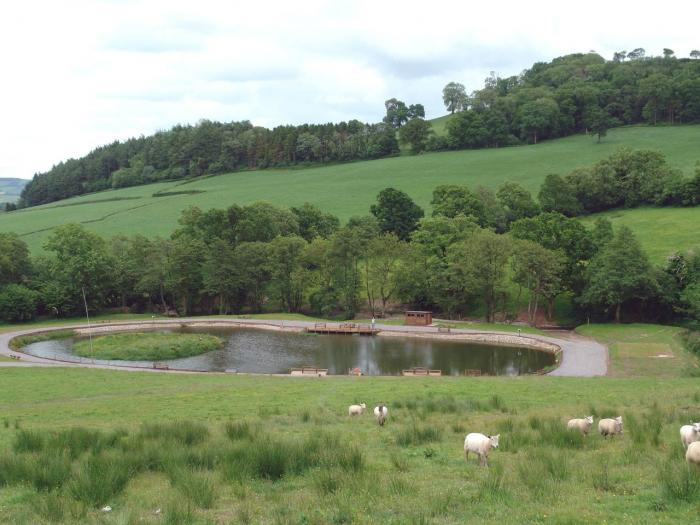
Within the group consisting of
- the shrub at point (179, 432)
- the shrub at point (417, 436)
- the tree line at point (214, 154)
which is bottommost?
the shrub at point (417, 436)

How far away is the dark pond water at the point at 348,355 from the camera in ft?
145

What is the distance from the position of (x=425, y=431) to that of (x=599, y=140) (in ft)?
386

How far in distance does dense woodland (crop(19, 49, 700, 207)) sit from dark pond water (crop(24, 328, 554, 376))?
8541 centimetres

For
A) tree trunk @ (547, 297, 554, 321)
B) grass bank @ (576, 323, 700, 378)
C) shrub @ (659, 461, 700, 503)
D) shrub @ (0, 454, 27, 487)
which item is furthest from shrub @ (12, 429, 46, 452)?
tree trunk @ (547, 297, 554, 321)

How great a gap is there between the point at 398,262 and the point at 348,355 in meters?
22.2

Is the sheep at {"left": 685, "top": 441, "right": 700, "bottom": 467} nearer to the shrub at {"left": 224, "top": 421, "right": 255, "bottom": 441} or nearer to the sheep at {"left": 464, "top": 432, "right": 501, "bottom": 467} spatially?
the sheep at {"left": 464, "top": 432, "right": 501, "bottom": 467}

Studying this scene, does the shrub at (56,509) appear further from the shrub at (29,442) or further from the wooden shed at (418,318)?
the wooden shed at (418,318)

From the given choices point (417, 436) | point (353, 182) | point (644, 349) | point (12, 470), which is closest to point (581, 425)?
point (417, 436)

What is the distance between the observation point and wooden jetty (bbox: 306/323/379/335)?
193 ft

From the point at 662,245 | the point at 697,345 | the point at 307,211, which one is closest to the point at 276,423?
the point at 697,345

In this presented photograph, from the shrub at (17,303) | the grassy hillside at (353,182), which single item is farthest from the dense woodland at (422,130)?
the shrub at (17,303)

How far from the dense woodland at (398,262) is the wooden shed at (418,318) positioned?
5.33 metres

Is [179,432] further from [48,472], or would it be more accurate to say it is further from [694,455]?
[694,455]

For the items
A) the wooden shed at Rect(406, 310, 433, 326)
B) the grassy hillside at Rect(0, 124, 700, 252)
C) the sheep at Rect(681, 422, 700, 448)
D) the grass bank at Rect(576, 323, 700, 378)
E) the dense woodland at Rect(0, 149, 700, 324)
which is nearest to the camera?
the sheep at Rect(681, 422, 700, 448)
